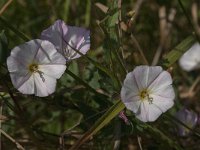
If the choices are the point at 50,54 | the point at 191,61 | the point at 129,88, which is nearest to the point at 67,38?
the point at 50,54

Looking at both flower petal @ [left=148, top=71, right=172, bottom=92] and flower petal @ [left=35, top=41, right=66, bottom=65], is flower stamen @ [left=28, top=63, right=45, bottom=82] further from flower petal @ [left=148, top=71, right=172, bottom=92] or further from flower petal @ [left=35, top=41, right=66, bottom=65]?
flower petal @ [left=148, top=71, right=172, bottom=92]

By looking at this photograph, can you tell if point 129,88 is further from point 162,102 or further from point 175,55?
point 175,55

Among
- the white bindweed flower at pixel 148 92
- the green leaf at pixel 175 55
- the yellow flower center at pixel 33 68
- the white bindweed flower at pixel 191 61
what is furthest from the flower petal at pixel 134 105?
the white bindweed flower at pixel 191 61

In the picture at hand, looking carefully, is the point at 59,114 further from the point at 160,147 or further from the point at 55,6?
the point at 55,6

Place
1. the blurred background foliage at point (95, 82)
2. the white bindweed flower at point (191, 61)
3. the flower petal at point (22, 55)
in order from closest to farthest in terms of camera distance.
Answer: the flower petal at point (22, 55), the blurred background foliage at point (95, 82), the white bindweed flower at point (191, 61)

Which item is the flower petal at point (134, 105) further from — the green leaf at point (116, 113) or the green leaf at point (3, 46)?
the green leaf at point (3, 46)

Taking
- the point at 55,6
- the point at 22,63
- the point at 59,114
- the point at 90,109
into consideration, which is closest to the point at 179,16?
the point at 55,6

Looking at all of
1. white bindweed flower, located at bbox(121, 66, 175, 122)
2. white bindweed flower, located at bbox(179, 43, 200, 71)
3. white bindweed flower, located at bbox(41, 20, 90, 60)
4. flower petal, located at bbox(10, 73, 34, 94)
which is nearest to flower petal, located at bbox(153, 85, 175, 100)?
white bindweed flower, located at bbox(121, 66, 175, 122)
